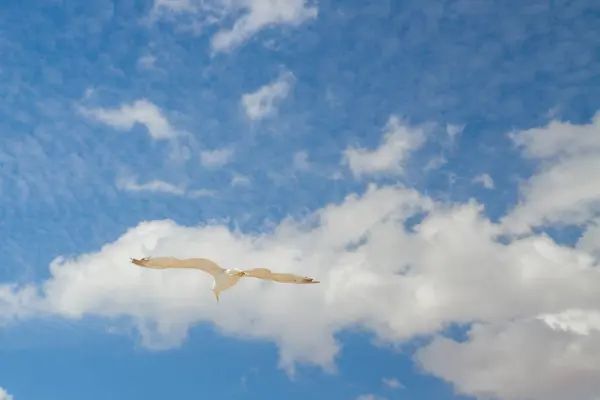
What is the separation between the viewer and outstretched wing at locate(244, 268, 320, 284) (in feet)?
175

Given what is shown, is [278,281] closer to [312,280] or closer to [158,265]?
[312,280]

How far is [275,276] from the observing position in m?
54.0

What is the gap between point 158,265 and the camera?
171 feet

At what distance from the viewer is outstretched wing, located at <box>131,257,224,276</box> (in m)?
51.5

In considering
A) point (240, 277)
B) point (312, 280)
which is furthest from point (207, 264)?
point (312, 280)

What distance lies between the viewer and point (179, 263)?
53.5m

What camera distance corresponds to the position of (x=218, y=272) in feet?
184

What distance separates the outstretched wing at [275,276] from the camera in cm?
5325

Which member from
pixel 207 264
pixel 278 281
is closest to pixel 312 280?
pixel 278 281

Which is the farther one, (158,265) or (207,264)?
(207,264)

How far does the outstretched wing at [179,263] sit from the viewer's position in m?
51.5

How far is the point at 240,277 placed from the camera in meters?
55.2

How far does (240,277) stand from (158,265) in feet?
20.3

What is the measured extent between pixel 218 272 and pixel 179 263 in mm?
3648
